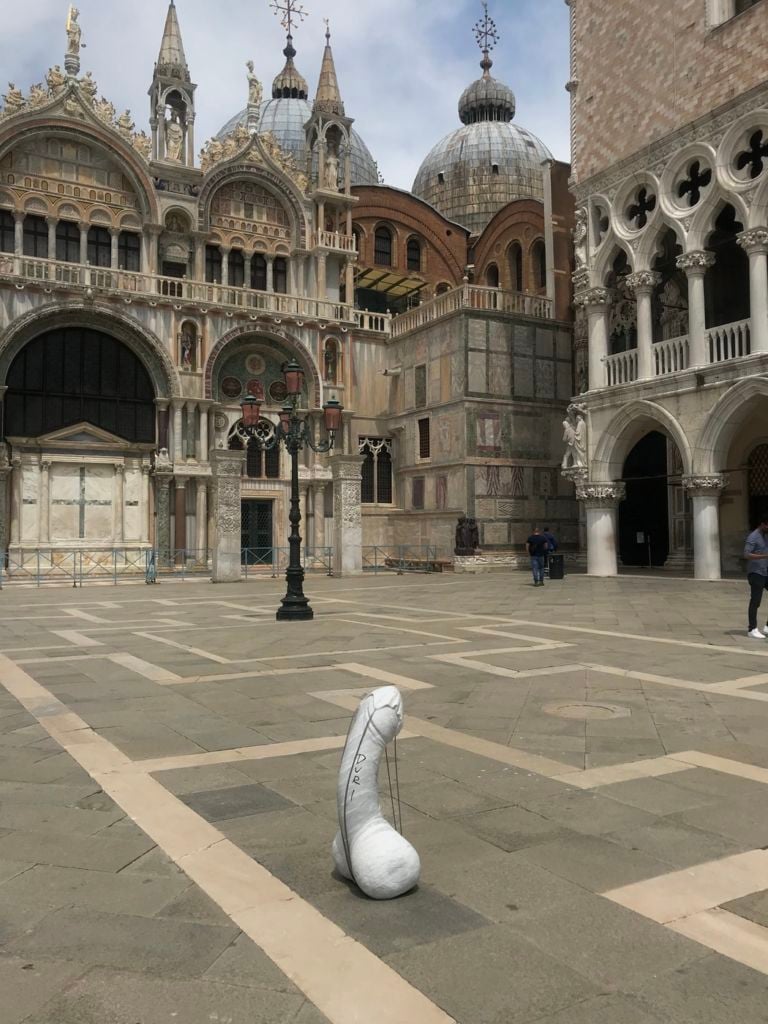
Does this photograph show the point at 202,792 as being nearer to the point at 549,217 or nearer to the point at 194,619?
the point at 194,619

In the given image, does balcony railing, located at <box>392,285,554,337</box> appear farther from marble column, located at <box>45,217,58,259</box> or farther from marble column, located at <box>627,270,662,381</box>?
marble column, located at <box>45,217,58,259</box>

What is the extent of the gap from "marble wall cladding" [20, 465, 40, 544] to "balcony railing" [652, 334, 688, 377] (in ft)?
65.7

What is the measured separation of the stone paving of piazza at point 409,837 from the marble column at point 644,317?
52.4 ft

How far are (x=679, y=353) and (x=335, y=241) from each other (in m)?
16.5

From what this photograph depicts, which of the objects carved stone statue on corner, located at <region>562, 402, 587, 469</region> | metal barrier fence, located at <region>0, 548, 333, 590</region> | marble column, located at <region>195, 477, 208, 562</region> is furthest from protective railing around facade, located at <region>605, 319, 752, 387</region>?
marble column, located at <region>195, 477, 208, 562</region>

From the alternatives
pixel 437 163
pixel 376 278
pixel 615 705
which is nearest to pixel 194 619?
pixel 615 705

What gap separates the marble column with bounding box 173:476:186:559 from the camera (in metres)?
30.2

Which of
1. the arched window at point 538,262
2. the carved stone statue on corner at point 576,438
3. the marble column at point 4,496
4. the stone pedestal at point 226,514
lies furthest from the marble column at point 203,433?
the arched window at point 538,262

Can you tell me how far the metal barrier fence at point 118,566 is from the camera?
26.7 metres

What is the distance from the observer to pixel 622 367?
84.2ft

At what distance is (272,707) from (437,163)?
5598cm

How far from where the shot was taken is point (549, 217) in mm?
33500

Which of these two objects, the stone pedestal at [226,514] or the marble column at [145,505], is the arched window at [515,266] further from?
the stone pedestal at [226,514]

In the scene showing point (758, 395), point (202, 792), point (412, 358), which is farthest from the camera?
point (412, 358)
